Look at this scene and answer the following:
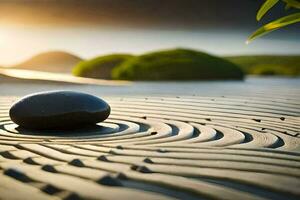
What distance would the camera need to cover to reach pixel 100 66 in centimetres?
1658

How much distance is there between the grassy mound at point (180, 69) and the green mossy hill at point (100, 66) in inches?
51.8

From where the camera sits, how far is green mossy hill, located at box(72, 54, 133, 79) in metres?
16.5

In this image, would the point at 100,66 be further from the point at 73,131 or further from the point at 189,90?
the point at 73,131

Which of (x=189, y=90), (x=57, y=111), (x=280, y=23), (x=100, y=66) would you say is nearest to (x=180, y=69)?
(x=100, y=66)

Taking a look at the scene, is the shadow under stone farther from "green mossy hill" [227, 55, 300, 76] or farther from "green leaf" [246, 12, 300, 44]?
"green mossy hill" [227, 55, 300, 76]

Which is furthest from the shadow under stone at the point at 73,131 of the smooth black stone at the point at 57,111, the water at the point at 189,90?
the water at the point at 189,90

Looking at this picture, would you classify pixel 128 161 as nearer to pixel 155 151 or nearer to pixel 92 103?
pixel 155 151

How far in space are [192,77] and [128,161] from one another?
11944 millimetres

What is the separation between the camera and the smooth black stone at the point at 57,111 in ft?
Result: 12.5

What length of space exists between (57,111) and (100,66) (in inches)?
505

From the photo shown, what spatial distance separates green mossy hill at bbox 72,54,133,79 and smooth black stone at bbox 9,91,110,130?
12181 millimetres

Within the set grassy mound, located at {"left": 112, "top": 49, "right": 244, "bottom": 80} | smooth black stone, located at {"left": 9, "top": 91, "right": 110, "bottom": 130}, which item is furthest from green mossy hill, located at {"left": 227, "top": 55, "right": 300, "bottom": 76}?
smooth black stone, located at {"left": 9, "top": 91, "right": 110, "bottom": 130}

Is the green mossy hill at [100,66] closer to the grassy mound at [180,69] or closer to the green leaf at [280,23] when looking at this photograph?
the grassy mound at [180,69]

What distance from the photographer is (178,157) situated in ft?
8.13
